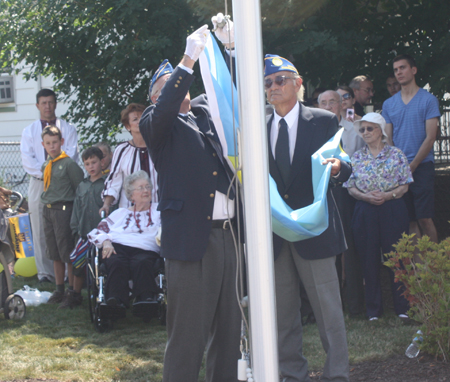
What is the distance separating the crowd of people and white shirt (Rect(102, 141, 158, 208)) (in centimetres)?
1

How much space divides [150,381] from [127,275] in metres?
1.53

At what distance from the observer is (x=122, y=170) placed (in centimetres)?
622

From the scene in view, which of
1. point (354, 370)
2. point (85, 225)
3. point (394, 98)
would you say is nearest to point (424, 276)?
point (354, 370)

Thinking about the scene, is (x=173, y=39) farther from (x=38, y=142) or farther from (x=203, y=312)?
(x=203, y=312)

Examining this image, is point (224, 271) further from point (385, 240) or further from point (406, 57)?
point (406, 57)

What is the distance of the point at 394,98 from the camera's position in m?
6.22

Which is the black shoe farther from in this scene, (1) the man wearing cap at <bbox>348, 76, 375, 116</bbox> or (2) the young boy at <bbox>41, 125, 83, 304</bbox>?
(1) the man wearing cap at <bbox>348, 76, 375, 116</bbox>

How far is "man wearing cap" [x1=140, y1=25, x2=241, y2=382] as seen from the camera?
3182 millimetres

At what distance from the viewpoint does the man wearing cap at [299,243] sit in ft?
12.1

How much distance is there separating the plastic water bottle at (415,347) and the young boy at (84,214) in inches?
138

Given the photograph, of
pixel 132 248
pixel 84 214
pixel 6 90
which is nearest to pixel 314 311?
pixel 132 248

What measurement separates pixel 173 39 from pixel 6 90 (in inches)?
541

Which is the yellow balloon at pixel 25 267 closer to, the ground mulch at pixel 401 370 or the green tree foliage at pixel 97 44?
the green tree foliage at pixel 97 44

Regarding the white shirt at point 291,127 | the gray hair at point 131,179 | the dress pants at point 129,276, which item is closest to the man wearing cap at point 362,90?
the gray hair at point 131,179
